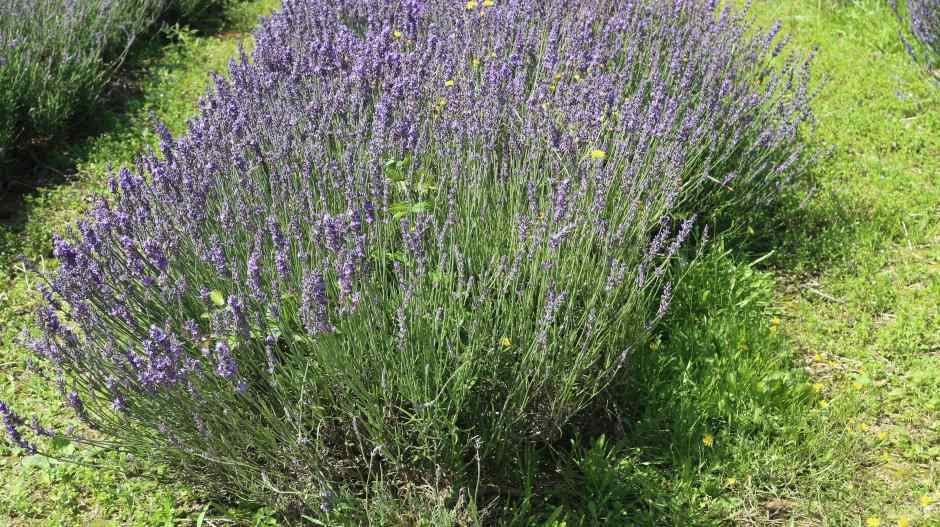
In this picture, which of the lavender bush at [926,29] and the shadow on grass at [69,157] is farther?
the lavender bush at [926,29]

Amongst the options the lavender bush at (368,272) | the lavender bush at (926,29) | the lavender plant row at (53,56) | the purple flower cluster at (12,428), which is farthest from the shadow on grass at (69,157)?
the lavender bush at (926,29)

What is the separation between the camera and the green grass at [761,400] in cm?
232

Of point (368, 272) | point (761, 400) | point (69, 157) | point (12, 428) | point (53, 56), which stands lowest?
point (69, 157)

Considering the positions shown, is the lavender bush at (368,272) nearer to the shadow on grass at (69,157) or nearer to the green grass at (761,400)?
the green grass at (761,400)

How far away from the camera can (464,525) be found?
204cm

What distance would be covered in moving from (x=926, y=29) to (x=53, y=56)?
5.38m

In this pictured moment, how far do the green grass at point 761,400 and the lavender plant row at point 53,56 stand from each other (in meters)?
0.44

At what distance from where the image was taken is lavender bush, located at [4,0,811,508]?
1955 millimetres

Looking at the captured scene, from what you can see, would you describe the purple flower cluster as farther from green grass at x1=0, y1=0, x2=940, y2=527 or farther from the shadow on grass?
the shadow on grass

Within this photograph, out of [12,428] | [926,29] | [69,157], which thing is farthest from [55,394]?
[926,29]

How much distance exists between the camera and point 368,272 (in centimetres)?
205

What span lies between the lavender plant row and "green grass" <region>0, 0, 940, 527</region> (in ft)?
1.44

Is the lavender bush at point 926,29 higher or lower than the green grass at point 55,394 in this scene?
higher

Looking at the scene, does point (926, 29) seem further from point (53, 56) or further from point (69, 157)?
point (53, 56)
